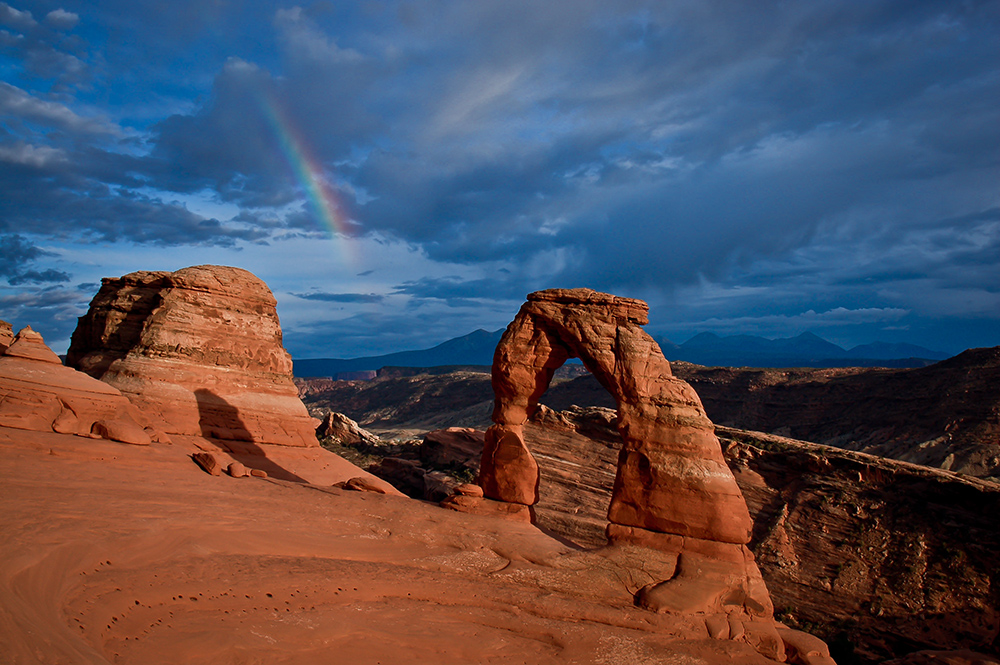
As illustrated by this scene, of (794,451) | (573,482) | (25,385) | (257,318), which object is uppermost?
(257,318)

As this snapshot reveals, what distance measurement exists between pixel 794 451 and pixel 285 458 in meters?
21.1

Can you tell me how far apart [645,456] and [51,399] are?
1384cm

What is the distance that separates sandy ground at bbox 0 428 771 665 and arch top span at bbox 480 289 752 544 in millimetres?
1344

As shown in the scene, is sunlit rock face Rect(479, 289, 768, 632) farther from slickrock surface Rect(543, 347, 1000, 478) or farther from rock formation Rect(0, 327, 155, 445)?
slickrock surface Rect(543, 347, 1000, 478)

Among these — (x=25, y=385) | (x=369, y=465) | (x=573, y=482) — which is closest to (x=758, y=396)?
(x=573, y=482)

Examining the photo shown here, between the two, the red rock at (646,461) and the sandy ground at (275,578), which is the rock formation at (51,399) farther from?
the red rock at (646,461)

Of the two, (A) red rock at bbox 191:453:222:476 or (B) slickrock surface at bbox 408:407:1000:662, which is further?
(B) slickrock surface at bbox 408:407:1000:662

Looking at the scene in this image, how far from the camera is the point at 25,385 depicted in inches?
538

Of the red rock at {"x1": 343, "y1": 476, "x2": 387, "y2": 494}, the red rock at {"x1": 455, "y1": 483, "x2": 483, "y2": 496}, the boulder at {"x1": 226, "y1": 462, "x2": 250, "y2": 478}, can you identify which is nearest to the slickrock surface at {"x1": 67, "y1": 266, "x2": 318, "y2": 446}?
the boulder at {"x1": 226, "y1": 462, "x2": 250, "y2": 478}

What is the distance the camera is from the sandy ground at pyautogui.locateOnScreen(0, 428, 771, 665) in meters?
6.52

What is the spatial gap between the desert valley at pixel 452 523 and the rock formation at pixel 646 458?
0.16 feet

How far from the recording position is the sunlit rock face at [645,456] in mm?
11242

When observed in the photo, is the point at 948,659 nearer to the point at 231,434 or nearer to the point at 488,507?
the point at 488,507

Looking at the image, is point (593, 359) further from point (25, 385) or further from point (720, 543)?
point (25, 385)
